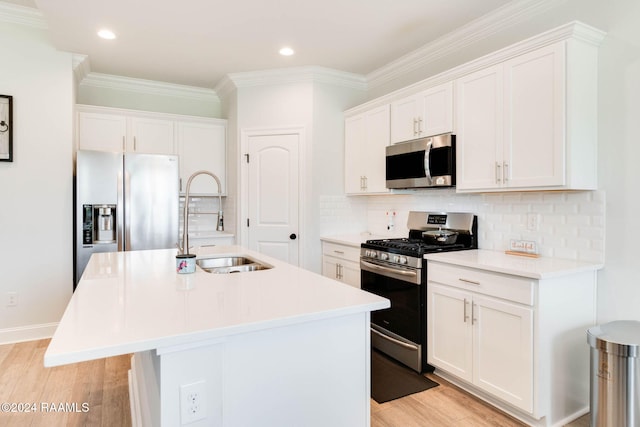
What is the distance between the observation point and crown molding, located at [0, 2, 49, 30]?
3.21m

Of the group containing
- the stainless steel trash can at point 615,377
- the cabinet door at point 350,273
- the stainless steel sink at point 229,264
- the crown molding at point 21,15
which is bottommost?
the stainless steel trash can at point 615,377

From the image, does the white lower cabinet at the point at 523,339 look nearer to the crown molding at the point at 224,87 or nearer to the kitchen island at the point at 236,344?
the kitchen island at the point at 236,344

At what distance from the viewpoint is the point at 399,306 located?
2.92 meters

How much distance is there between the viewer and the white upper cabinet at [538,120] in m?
2.18

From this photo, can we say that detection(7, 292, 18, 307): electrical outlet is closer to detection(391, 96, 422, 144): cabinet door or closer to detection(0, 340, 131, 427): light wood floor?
detection(0, 340, 131, 427): light wood floor

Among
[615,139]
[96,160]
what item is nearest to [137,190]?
[96,160]

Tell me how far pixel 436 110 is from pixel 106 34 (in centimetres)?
284

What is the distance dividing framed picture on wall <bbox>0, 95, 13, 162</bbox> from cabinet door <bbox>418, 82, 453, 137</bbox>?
11.6 ft

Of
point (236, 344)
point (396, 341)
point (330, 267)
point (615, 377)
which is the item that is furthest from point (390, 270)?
point (236, 344)

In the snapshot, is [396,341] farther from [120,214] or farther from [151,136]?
[151,136]

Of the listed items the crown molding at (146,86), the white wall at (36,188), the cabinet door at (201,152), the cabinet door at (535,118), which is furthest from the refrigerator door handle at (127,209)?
the cabinet door at (535,118)

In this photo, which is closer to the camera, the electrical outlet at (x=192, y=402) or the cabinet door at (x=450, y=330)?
the electrical outlet at (x=192, y=402)

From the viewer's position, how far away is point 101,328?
3.72 ft

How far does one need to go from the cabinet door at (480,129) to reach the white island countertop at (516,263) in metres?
0.49
